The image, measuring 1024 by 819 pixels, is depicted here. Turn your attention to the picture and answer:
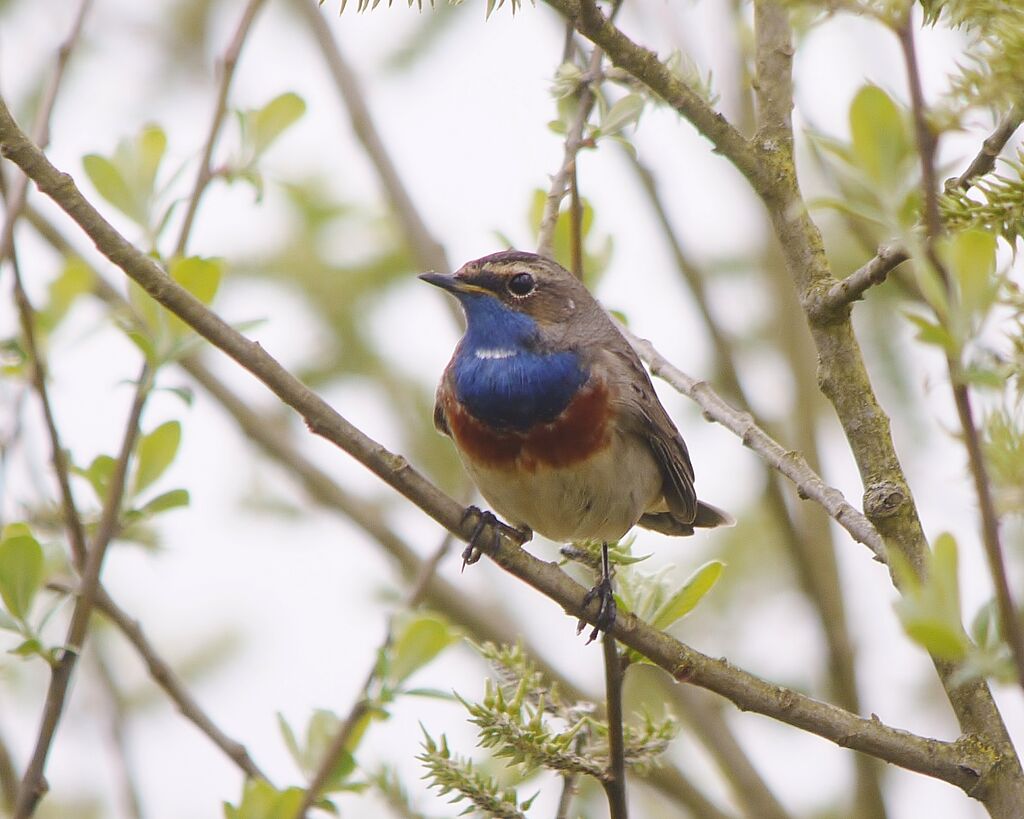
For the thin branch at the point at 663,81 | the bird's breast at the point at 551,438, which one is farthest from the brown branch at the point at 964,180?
the bird's breast at the point at 551,438

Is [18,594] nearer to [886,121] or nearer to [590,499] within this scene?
[590,499]

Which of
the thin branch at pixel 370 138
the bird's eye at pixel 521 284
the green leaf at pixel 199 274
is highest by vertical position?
the thin branch at pixel 370 138

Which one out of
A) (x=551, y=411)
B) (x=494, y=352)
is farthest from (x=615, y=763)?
(x=494, y=352)

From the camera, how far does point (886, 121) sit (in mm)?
1859

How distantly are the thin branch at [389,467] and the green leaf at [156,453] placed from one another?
43.3 inches

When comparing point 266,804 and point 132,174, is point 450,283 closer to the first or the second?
point 132,174

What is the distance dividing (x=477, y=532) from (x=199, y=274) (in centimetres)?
110

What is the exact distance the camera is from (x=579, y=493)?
4.79 m

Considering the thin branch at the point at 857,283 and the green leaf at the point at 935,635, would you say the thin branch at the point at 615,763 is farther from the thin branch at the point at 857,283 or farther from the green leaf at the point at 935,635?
the green leaf at the point at 935,635

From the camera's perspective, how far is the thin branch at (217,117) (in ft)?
13.2

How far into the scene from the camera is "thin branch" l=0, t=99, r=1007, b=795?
2.69 meters

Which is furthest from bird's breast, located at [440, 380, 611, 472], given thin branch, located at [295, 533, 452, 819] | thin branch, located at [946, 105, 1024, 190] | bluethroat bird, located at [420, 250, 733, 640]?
thin branch, located at [946, 105, 1024, 190]

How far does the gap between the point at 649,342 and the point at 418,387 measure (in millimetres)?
3429

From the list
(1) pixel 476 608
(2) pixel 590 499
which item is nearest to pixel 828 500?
(2) pixel 590 499
